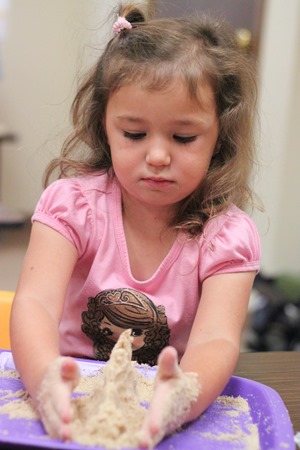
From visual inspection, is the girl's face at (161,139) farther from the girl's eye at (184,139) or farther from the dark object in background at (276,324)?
the dark object in background at (276,324)

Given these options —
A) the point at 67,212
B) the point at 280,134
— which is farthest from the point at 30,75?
the point at 67,212

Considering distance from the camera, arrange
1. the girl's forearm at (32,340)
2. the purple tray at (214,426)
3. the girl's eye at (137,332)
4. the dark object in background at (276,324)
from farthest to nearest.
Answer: the dark object in background at (276,324) < the girl's eye at (137,332) < the girl's forearm at (32,340) < the purple tray at (214,426)

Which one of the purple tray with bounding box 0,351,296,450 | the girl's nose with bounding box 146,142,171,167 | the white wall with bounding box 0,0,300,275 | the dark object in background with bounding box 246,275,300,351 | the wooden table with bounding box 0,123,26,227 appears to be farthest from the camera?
the wooden table with bounding box 0,123,26,227

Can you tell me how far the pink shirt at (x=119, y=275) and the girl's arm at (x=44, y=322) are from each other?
0.04 meters

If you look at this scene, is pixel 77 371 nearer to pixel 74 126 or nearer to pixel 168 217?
pixel 168 217

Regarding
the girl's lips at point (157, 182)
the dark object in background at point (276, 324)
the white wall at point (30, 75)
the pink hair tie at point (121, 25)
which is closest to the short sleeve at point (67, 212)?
the girl's lips at point (157, 182)

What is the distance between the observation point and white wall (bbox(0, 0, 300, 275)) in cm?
235

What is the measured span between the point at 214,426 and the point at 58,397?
19 centimetres

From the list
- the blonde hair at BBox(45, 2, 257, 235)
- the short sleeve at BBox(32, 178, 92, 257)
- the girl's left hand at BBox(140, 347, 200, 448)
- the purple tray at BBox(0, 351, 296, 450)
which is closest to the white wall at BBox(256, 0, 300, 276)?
the blonde hair at BBox(45, 2, 257, 235)

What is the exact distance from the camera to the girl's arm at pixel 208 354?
0.58m

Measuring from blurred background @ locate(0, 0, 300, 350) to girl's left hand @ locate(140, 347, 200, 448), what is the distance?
0.60 meters

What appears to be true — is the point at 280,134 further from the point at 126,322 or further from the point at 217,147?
the point at 126,322

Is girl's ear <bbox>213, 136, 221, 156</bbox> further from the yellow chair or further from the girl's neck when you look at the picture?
the yellow chair

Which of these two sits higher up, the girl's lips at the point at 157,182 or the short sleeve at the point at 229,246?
the girl's lips at the point at 157,182
